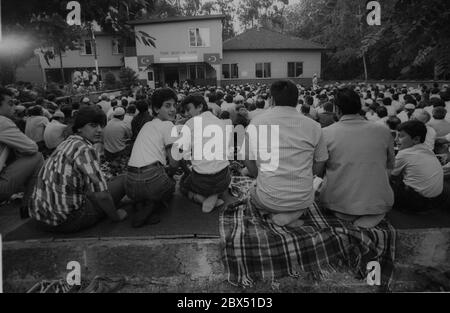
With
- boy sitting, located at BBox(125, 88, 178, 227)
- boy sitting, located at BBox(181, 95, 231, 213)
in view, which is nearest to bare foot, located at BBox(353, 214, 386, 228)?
boy sitting, located at BBox(181, 95, 231, 213)

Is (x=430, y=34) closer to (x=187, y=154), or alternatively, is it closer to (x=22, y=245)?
(x=187, y=154)

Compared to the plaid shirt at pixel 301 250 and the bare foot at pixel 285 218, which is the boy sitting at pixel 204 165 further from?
the bare foot at pixel 285 218

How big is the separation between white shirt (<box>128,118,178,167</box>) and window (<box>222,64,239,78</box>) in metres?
23.9

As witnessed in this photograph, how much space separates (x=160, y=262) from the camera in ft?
9.36

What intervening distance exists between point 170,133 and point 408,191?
228 cm

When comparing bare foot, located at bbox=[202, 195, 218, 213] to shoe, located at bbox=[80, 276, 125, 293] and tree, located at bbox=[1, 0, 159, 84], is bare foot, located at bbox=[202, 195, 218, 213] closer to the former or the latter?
shoe, located at bbox=[80, 276, 125, 293]

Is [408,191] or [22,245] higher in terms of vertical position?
[408,191]

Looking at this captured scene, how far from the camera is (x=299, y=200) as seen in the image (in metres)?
2.71

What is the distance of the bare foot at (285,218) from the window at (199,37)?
23.6m

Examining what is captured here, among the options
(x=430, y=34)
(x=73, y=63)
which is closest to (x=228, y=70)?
(x=73, y=63)

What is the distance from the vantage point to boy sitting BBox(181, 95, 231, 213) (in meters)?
3.29

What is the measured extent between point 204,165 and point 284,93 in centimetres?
108
